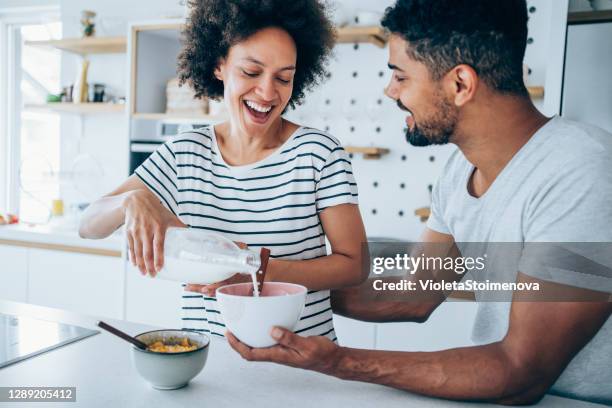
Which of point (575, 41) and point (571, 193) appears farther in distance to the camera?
point (575, 41)

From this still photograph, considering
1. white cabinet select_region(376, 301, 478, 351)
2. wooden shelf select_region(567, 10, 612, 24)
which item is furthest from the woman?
wooden shelf select_region(567, 10, 612, 24)

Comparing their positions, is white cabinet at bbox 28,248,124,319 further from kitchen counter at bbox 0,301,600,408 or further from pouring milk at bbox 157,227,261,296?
pouring milk at bbox 157,227,261,296

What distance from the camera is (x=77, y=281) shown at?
3080 millimetres

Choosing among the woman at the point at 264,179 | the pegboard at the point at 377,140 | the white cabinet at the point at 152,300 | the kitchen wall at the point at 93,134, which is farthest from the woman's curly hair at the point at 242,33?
the kitchen wall at the point at 93,134

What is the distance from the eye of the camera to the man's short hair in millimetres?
1147

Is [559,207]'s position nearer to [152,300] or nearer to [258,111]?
[258,111]

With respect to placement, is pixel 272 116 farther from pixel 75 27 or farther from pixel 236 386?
pixel 75 27

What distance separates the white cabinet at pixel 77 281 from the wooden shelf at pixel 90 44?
1.22 m

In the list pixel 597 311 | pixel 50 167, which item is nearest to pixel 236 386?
pixel 597 311

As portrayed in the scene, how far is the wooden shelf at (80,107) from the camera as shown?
10.9 feet

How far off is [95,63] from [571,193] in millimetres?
3390

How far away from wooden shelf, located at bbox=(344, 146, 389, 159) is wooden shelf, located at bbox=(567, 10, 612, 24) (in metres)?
1.02

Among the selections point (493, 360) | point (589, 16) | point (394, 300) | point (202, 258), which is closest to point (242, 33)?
point (202, 258)

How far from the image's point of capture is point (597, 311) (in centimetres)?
92
